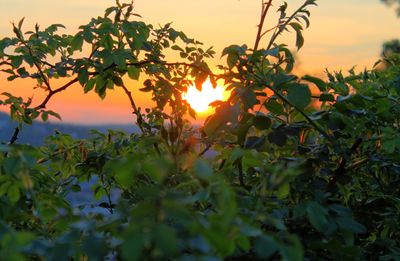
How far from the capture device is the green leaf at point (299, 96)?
8.81 ft

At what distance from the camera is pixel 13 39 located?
4.48 meters

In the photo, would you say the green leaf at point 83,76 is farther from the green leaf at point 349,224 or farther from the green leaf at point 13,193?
the green leaf at point 349,224

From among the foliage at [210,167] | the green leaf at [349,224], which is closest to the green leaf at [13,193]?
the foliage at [210,167]

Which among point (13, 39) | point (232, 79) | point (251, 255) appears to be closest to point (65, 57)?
point (13, 39)

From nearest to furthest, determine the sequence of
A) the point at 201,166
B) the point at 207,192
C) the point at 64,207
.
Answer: the point at 201,166 < the point at 207,192 < the point at 64,207

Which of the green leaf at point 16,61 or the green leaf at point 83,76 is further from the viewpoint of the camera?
the green leaf at point 16,61

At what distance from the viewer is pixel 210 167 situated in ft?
5.83

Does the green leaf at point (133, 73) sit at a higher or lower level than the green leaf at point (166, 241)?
higher

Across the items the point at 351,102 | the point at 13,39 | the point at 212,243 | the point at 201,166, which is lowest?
the point at 212,243

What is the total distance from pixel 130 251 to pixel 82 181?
249 centimetres

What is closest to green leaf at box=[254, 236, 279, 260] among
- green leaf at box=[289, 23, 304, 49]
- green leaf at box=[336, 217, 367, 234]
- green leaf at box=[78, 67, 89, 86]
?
green leaf at box=[336, 217, 367, 234]

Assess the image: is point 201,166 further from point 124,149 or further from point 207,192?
point 124,149

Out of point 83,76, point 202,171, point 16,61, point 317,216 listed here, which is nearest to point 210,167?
point 202,171

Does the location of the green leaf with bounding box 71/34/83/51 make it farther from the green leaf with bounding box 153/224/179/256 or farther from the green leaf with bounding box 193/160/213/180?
the green leaf with bounding box 153/224/179/256
